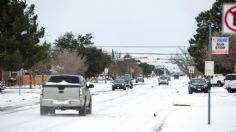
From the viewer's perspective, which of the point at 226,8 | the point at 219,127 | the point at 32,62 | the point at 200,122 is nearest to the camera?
the point at 226,8

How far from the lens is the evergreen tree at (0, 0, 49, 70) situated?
199ft

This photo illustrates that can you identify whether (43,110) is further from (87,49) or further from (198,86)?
(87,49)

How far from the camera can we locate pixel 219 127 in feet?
70.2

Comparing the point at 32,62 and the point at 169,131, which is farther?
the point at 32,62

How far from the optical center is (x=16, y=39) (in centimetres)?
6281

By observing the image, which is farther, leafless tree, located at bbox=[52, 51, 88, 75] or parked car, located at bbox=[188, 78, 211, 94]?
leafless tree, located at bbox=[52, 51, 88, 75]

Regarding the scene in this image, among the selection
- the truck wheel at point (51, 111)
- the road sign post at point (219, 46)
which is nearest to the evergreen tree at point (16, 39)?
the truck wheel at point (51, 111)

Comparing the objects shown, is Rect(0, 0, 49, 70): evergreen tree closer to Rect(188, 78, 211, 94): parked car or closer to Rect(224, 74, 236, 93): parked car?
Rect(188, 78, 211, 94): parked car

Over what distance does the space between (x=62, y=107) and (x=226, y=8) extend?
48.9 ft

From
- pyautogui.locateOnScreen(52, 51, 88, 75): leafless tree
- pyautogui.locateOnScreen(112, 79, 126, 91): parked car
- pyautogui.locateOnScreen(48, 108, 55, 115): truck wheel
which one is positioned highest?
pyautogui.locateOnScreen(52, 51, 88, 75): leafless tree

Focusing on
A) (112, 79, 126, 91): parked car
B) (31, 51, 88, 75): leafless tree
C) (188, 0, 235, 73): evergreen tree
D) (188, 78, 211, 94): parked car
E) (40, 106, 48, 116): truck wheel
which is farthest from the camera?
(31, 51, 88, 75): leafless tree

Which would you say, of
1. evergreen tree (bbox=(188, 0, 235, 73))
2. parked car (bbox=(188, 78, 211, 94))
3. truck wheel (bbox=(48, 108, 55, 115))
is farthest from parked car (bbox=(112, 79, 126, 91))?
truck wheel (bbox=(48, 108, 55, 115))

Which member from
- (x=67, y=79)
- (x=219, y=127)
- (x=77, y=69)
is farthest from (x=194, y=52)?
(x=219, y=127)

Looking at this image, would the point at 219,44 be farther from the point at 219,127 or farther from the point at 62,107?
the point at 62,107
